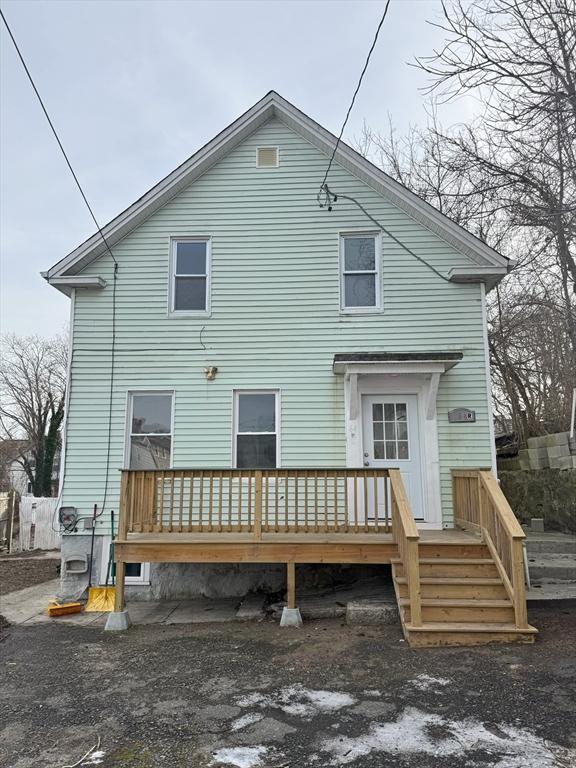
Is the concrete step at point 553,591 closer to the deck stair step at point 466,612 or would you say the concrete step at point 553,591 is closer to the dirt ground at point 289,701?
the dirt ground at point 289,701

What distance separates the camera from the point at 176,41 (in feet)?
26.6

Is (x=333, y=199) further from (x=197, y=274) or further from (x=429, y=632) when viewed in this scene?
(x=429, y=632)

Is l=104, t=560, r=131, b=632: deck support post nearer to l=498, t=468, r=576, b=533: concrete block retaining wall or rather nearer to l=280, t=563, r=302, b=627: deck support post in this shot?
l=280, t=563, r=302, b=627: deck support post

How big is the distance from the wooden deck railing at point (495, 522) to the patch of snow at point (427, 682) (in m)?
1.39

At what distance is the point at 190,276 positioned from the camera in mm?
8711

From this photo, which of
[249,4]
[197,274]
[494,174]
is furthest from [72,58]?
[494,174]

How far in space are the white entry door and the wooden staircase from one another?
1376 mm

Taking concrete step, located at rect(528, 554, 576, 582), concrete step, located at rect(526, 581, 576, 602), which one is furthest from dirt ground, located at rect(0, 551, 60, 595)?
concrete step, located at rect(528, 554, 576, 582)

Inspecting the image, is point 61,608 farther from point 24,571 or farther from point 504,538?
point 504,538

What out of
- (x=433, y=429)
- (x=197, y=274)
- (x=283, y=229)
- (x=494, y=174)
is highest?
(x=494, y=174)

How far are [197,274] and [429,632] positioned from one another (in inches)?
244

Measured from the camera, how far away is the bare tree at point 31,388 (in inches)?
1130

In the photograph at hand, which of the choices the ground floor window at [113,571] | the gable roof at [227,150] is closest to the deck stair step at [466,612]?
Result: the ground floor window at [113,571]

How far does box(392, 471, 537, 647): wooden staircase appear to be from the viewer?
17.7ft
